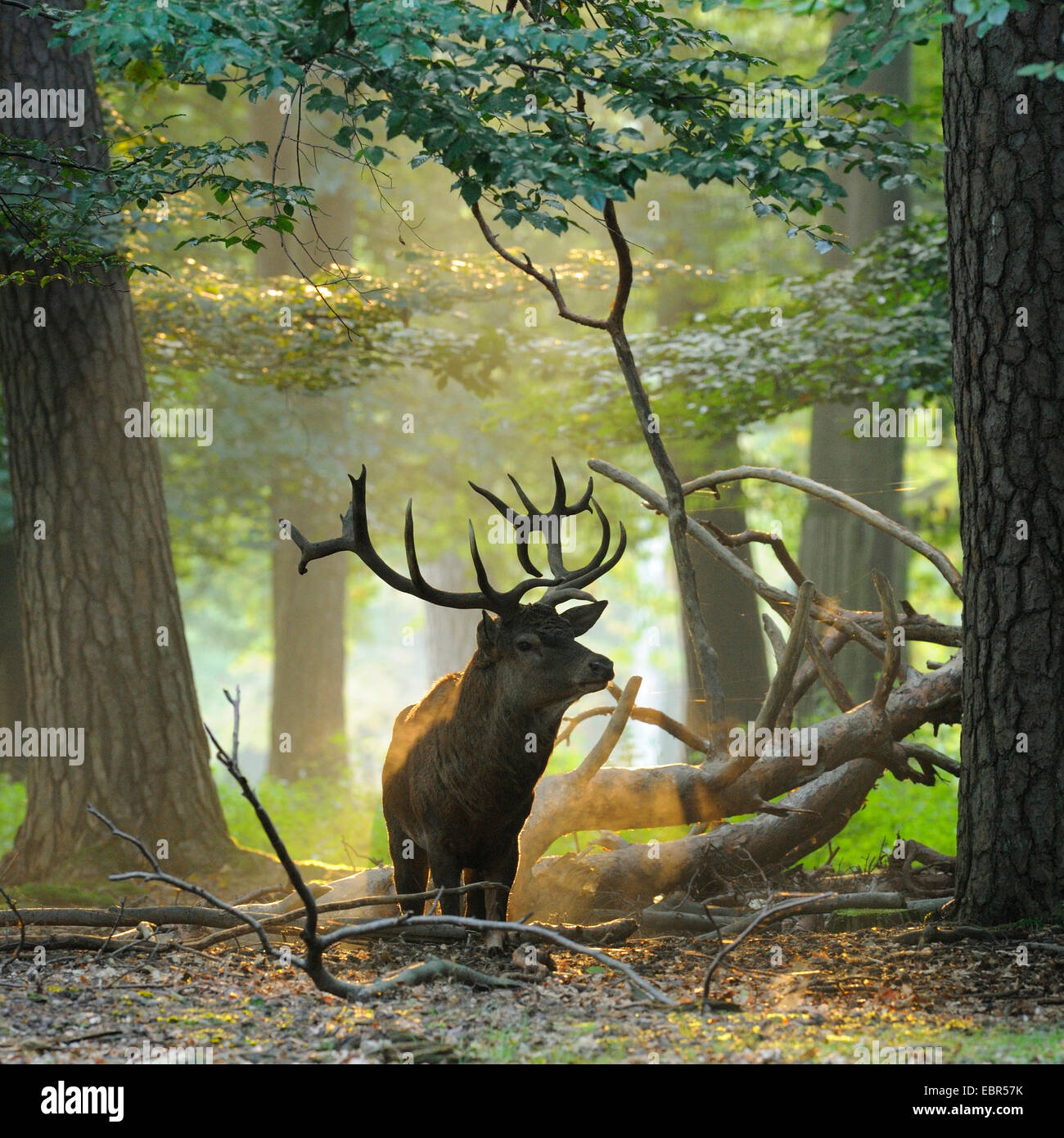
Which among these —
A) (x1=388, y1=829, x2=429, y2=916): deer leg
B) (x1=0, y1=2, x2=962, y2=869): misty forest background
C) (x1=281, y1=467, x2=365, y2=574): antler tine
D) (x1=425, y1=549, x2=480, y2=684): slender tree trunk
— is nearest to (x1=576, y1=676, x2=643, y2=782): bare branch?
(x1=388, y1=829, x2=429, y2=916): deer leg

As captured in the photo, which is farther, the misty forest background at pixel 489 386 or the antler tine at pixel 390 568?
the misty forest background at pixel 489 386

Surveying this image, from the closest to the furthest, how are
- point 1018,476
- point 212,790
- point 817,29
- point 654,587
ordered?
1. point 1018,476
2. point 212,790
3. point 817,29
4. point 654,587

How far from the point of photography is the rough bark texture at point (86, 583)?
8172mm

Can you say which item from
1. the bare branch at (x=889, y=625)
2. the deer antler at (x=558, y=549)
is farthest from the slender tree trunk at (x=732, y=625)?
the deer antler at (x=558, y=549)

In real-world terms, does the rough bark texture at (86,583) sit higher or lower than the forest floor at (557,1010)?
higher

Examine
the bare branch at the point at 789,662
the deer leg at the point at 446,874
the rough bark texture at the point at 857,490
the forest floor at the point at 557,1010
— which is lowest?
the forest floor at the point at 557,1010

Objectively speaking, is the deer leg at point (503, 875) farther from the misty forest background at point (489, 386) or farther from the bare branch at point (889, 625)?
the misty forest background at point (489, 386)

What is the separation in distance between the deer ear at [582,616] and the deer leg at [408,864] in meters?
1.58

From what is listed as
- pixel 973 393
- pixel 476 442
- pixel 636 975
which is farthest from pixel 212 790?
pixel 476 442

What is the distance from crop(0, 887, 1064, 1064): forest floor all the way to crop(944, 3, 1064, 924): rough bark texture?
440mm

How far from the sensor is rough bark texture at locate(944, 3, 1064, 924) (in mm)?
5219

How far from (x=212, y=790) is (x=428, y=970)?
4.28 meters

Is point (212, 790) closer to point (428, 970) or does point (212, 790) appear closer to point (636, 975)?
point (428, 970)
